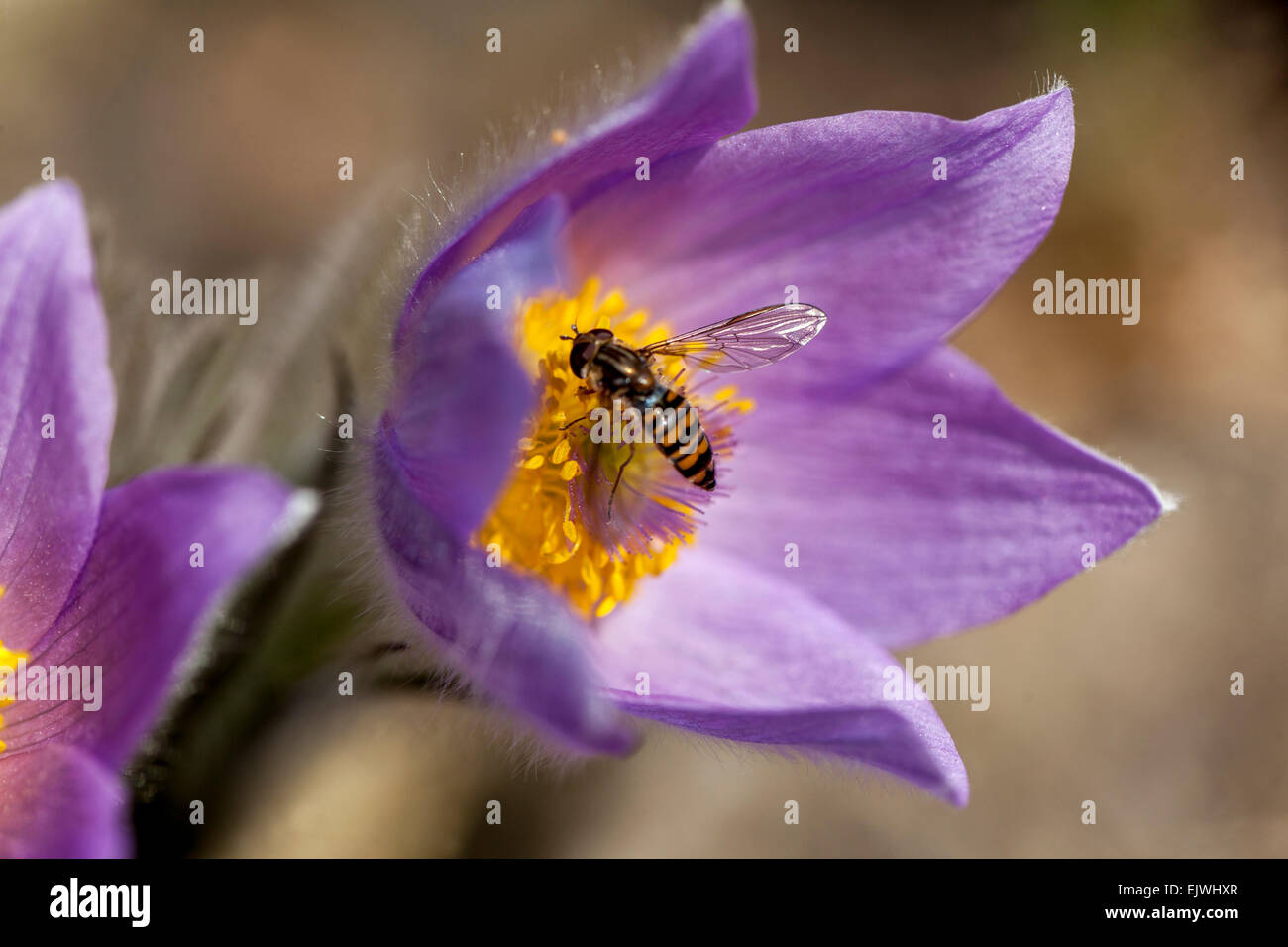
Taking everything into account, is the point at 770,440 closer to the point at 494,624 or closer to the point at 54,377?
the point at 494,624

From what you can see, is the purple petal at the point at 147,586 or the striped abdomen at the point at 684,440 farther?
the striped abdomen at the point at 684,440

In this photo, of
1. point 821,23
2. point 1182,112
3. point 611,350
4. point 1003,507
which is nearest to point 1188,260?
point 1182,112

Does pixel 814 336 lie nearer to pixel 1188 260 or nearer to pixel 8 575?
pixel 8 575

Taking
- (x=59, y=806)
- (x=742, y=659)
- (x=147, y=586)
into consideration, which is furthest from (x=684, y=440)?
(x=59, y=806)

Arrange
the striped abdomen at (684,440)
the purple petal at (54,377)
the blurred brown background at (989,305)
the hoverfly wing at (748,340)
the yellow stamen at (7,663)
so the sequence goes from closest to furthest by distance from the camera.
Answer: the purple petal at (54,377) → the yellow stamen at (7,663) → the striped abdomen at (684,440) → the hoverfly wing at (748,340) → the blurred brown background at (989,305)

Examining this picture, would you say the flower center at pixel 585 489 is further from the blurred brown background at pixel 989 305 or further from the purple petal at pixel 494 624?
the blurred brown background at pixel 989 305

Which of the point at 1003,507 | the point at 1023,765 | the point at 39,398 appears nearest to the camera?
the point at 39,398

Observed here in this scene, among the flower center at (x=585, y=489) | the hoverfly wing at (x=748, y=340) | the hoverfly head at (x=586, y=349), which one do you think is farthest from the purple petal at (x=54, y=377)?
the hoverfly wing at (x=748, y=340)

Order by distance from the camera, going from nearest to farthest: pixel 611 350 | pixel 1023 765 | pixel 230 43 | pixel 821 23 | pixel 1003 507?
1. pixel 611 350
2. pixel 1003 507
3. pixel 1023 765
4. pixel 230 43
5. pixel 821 23
